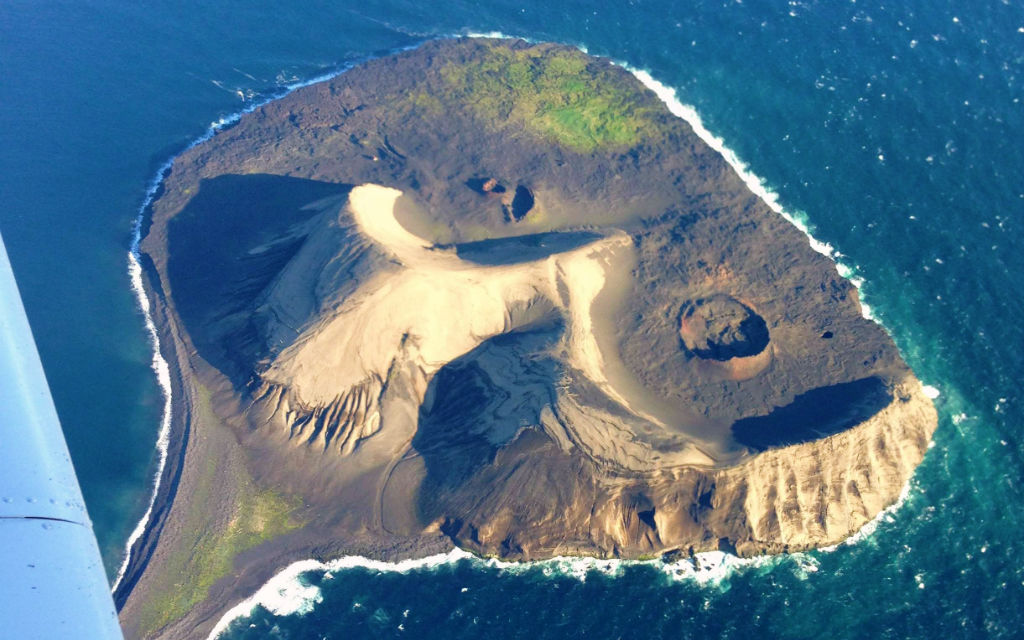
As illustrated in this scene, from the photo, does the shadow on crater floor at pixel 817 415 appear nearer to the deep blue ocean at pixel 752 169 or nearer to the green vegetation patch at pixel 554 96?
the deep blue ocean at pixel 752 169

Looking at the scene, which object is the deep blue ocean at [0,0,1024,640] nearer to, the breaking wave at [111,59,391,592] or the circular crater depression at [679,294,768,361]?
the breaking wave at [111,59,391,592]

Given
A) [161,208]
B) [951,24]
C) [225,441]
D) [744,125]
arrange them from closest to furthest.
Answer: [225,441] < [161,208] < [744,125] < [951,24]

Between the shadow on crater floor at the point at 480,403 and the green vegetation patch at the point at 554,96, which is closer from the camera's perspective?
the shadow on crater floor at the point at 480,403

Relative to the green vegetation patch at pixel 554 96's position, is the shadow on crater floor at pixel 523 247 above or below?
below

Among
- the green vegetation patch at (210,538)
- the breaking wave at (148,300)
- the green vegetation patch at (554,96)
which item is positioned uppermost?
the green vegetation patch at (554,96)

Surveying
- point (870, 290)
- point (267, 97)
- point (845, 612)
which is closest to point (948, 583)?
point (845, 612)

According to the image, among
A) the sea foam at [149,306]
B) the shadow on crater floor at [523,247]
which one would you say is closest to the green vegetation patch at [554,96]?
the shadow on crater floor at [523,247]

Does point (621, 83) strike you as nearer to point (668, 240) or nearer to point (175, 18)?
point (668, 240)
